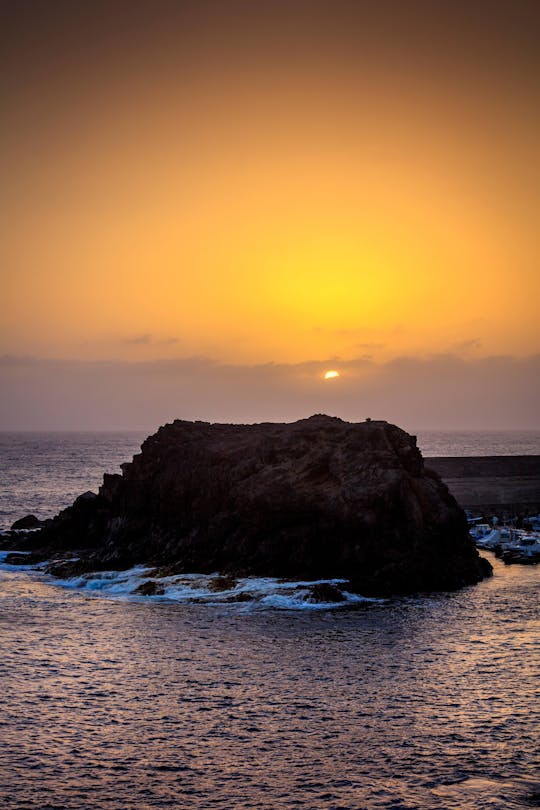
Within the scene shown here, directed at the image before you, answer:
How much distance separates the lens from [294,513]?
53969mm

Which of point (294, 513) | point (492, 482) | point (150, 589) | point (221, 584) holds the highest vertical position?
point (294, 513)

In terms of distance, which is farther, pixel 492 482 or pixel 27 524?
pixel 492 482

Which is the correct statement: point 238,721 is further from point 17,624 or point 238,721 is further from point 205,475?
point 205,475

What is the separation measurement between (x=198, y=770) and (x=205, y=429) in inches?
1877

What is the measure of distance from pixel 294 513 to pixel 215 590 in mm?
8096

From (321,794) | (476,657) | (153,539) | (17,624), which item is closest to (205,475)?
(153,539)

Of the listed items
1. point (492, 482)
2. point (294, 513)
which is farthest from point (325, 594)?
point (492, 482)

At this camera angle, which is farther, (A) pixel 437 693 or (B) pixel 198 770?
(A) pixel 437 693

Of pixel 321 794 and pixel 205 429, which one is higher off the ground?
pixel 205 429

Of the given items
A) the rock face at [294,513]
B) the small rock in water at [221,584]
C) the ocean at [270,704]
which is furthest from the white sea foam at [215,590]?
the rock face at [294,513]

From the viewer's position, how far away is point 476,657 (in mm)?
33531

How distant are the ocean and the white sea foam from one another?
0.33 meters

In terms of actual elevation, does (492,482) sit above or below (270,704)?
above

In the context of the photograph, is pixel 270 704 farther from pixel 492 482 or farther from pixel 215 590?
pixel 492 482
